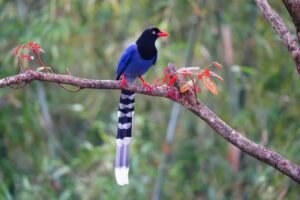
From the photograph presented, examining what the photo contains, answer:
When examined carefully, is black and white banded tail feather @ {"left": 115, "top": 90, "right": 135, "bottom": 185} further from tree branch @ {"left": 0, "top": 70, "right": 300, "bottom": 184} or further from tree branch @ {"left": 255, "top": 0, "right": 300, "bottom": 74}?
tree branch @ {"left": 255, "top": 0, "right": 300, "bottom": 74}

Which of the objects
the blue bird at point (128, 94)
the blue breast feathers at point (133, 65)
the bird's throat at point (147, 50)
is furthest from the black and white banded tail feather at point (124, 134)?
the bird's throat at point (147, 50)

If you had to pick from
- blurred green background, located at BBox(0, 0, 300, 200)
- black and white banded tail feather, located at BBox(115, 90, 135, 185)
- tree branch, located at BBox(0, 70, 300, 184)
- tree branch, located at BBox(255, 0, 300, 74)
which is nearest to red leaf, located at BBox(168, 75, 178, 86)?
tree branch, located at BBox(0, 70, 300, 184)

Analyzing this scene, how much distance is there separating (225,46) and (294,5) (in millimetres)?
4316

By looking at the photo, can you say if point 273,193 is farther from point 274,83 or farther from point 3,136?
point 3,136

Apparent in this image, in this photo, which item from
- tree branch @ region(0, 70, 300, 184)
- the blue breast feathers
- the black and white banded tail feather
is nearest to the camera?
tree branch @ region(0, 70, 300, 184)

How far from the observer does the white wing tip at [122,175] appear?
4977 mm

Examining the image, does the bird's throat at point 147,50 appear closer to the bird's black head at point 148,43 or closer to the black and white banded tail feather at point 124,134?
the bird's black head at point 148,43

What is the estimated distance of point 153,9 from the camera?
25.5ft

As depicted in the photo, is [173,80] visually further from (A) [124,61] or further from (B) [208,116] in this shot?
(A) [124,61]

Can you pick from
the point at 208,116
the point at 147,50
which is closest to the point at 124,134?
the point at 147,50

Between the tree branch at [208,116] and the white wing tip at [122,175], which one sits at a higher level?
the tree branch at [208,116]

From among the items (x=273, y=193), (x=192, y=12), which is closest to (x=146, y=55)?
(x=273, y=193)

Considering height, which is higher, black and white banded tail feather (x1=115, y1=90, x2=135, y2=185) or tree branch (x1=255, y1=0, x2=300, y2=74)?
tree branch (x1=255, y1=0, x2=300, y2=74)

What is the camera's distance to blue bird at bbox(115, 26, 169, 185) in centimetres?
493
